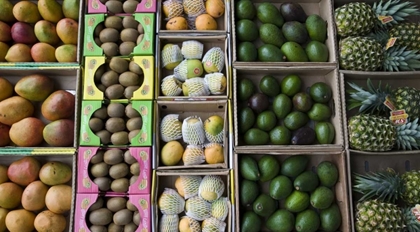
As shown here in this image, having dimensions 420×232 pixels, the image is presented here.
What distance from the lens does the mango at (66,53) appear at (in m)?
1.93

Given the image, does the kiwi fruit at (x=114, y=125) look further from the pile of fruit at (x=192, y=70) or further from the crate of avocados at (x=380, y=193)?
the crate of avocados at (x=380, y=193)

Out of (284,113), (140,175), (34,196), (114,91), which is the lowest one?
(34,196)

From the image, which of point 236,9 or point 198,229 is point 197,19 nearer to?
point 236,9

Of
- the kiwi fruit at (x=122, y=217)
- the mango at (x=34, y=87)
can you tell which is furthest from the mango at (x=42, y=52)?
the kiwi fruit at (x=122, y=217)

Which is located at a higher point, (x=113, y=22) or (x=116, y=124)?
(x=113, y=22)

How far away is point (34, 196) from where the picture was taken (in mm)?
1767

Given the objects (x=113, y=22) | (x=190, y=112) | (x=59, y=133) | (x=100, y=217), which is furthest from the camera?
(x=190, y=112)

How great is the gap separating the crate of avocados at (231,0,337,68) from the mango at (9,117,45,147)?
1.16m

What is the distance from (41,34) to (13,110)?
472 mm

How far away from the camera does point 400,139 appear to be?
185 cm

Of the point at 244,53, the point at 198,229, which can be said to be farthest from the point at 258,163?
the point at 244,53

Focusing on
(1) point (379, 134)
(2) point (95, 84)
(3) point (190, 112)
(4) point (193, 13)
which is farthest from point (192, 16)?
(1) point (379, 134)

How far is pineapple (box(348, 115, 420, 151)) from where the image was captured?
70.1 inches

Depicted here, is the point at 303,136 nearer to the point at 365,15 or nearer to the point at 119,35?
the point at 365,15
